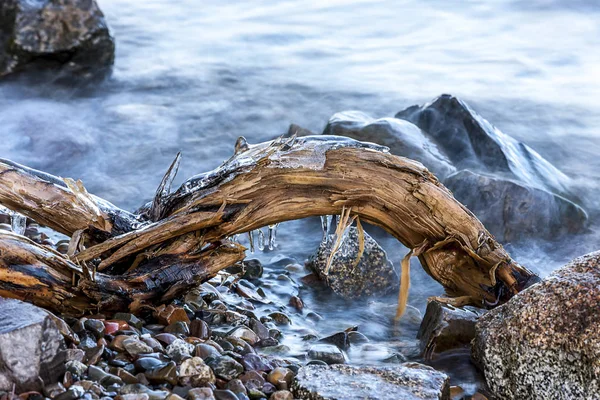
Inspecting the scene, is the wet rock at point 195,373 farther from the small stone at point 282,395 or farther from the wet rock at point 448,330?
the wet rock at point 448,330

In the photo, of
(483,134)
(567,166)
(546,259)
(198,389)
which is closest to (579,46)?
(567,166)

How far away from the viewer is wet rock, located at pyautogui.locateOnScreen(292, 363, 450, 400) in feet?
9.95

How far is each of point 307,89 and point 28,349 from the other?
7294 mm

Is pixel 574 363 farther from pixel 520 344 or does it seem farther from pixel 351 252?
pixel 351 252

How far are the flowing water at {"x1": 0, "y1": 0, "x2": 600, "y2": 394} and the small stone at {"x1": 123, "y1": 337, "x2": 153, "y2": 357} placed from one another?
1285 millimetres

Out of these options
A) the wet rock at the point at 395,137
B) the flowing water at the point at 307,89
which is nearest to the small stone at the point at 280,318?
the flowing water at the point at 307,89

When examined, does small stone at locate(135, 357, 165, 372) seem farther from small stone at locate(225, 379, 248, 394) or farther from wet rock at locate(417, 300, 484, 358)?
wet rock at locate(417, 300, 484, 358)

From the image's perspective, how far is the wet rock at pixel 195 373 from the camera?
306 cm

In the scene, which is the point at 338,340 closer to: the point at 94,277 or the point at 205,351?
the point at 205,351

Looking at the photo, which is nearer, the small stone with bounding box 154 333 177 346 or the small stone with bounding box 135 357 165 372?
the small stone with bounding box 135 357 165 372

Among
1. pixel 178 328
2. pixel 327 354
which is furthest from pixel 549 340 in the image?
pixel 178 328

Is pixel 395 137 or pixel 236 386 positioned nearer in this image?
pixel 236 386

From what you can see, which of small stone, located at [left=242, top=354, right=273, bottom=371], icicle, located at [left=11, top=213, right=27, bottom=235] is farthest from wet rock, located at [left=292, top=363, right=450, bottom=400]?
icicle, located at [left=11, top=213, right=27, bottom=235]

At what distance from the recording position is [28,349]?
271 centimetres
